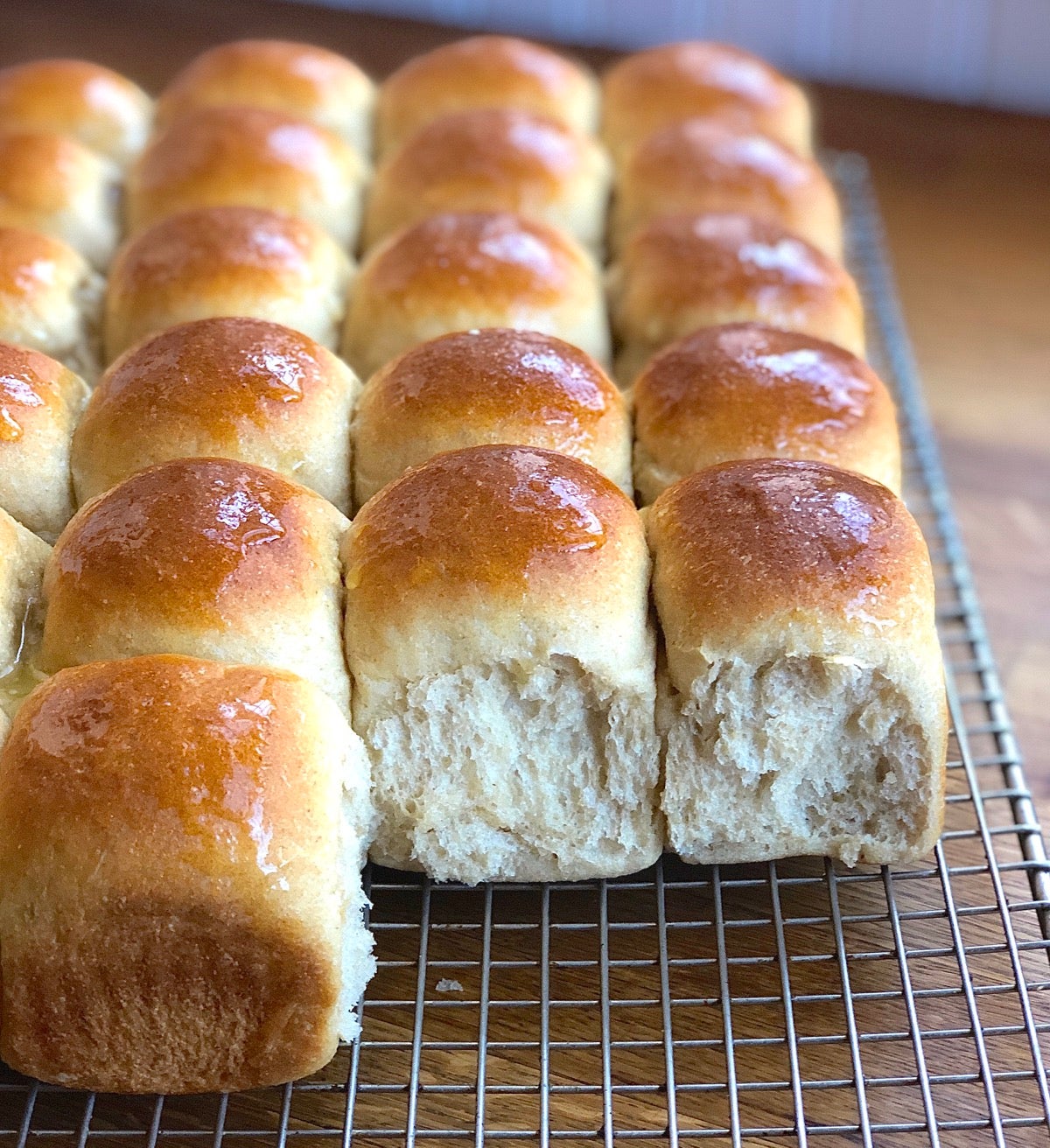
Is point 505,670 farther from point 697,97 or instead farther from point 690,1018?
point 697,97

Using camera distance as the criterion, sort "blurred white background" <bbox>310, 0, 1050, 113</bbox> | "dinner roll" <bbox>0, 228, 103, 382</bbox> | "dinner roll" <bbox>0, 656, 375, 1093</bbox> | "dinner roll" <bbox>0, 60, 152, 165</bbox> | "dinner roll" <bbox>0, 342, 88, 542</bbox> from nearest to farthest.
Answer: "dinner roll" <bbox>0, 656, 375, 1093</bbox> → "dinner roll" <bbox>0, 342, 88, 542</bbox> → "dinner roll" <bbox>0, 228, 103, 382</bbox> → "dinner roll" <bbox>0, 60, 152, 165</bbox> → "blurred white background" <bbox>310, 0, 1050, 113</bbox>

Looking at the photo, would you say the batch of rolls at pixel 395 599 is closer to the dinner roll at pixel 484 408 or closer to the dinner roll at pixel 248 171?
the dinner roll at pixel 484 408

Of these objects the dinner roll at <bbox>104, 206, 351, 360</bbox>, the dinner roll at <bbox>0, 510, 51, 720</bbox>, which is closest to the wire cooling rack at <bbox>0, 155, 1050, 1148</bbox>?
the dinner roll at <bbox>0, 510, 51, 720</bbox>

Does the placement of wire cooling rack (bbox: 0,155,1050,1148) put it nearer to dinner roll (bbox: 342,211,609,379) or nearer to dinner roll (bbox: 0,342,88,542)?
dinner roll (bbox: 0,342,88,542)

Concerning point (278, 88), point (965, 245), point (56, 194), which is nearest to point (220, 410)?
point (56, 194)

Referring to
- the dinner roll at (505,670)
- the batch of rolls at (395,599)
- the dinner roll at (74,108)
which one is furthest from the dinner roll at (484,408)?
the dinner roll at (74,108)
